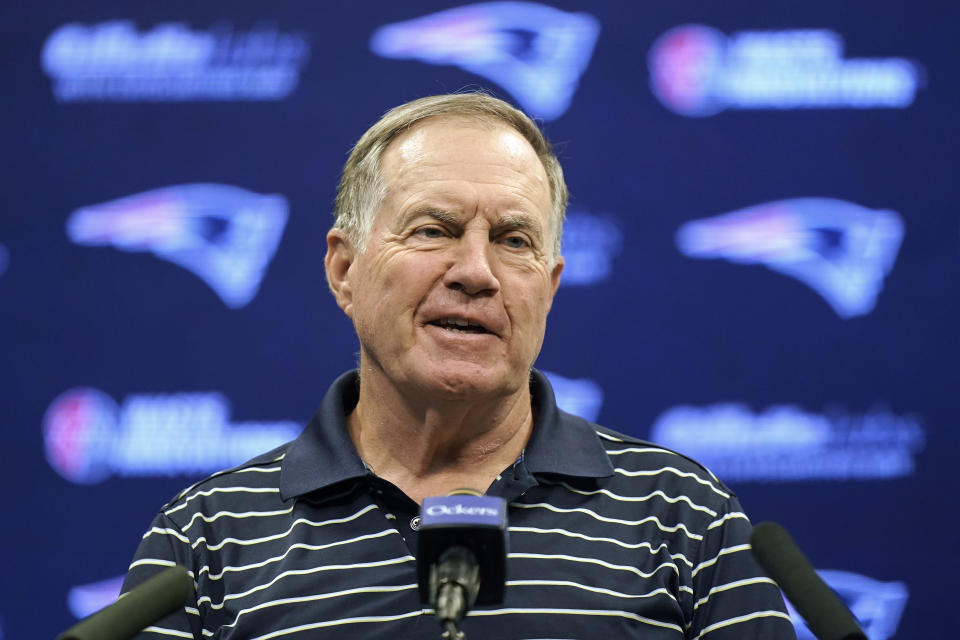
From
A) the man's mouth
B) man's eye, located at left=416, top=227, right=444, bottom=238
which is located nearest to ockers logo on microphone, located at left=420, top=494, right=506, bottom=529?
the man's mouth

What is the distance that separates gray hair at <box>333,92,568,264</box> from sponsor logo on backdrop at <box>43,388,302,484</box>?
69cm

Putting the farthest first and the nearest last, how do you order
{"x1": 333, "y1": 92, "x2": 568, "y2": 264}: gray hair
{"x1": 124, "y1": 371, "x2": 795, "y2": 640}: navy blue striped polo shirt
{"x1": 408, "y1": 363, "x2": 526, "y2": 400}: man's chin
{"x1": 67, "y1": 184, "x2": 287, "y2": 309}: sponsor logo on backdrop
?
{"x1": 67, "y1": 184, "x2": 287, "y2": 309}: sponsor logo on backdrop, {"x1": 333, "y1": 92, "x2": 568, "y2": 264}: gray hair, {"x1": 408, "y1": 363, "x2": 526, "y2": 400}: man's chin, {"x1": 124, "y1": 371, "x2": 795, "y2": 640}: navy blue striped polo shirt

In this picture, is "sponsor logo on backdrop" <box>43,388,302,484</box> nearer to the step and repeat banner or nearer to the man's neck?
the step and repeat banner

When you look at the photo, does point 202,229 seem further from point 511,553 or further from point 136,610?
point 136,610

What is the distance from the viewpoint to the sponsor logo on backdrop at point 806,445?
7.18 feet

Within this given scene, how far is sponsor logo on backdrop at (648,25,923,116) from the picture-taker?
2.26 meters

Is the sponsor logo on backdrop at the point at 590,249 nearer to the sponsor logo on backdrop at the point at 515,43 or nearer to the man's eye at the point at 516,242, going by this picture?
the sponsor logo on backdrop at the point at 515,43

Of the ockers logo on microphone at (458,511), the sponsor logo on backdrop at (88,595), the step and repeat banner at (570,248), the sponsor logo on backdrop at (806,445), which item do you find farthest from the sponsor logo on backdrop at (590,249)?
the ockers logo on microphone at (458,511)

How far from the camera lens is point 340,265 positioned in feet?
5.66

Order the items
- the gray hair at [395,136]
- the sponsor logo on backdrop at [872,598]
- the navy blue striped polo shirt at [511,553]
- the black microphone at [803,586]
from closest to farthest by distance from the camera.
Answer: the black microphone at [803,586] → the navy blue striped polo shirt at [511,553] → the gray hair at [395,136] → the sponsor logo on backdrop at [872,598]

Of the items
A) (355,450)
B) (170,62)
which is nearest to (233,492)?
(355,450)

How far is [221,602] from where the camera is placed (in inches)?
56.5

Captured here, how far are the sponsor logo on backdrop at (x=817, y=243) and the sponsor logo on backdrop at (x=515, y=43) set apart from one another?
442 mm

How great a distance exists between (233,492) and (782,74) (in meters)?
1.50
